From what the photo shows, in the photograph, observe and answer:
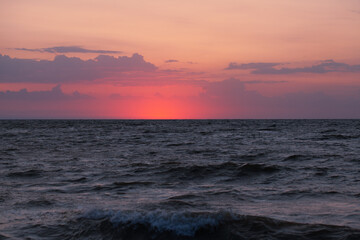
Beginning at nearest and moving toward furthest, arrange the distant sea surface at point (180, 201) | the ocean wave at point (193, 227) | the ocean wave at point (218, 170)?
the ocean wave at point (193, 227), the distant sea surface at point (180, 201), the ocean wave at point (218, 170)

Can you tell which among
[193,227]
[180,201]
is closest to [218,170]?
[180,201]

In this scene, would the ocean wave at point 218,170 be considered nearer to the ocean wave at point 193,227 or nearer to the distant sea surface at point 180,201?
the distant sea surface at point 180,201

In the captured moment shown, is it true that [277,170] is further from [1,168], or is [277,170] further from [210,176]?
[1,168]

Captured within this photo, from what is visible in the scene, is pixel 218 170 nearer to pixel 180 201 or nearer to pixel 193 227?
pixel 180 201

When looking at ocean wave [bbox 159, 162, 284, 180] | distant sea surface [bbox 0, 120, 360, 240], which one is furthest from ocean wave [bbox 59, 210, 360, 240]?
ocean wave [bbox 159, 162, 284, 180]

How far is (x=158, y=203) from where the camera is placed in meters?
9.50

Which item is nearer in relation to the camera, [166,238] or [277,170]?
[166,238]

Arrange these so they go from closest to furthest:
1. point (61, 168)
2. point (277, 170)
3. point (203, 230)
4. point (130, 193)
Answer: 1. point (203, 230)
2. point (130, 193)
3. point (277, 170)
4. point (61, 168)

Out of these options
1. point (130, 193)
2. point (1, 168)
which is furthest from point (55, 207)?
point (1, 168)

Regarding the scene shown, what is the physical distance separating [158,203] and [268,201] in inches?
117

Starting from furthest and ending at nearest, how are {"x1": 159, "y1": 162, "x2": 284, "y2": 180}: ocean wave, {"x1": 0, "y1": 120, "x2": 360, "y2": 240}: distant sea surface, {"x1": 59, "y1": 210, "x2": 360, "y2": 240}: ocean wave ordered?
{"x1": 159, "y1": 162, "x2": 284, "y2": 180}: ocean wave, {"x1": 0, "y1": 120, "x2": 360, "y2": 240}: distant sea surface, {"x1": 59, "y1": 210, "x2": 360, "y2": 240}: ocean wave

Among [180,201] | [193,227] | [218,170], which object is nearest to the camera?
[193,227]

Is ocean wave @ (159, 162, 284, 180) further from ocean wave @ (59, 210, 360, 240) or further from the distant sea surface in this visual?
ocean wave @ (59, 210, 360, 240)

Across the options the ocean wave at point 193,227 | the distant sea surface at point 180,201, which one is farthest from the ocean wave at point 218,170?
the ocean wave at point 193,227
